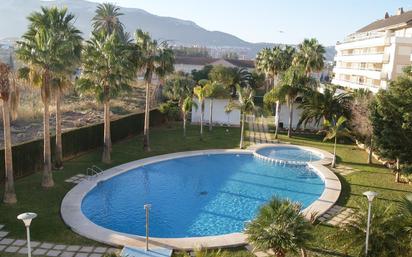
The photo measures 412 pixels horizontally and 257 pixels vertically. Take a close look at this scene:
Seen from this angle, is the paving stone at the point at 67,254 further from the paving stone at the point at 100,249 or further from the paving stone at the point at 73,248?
the paving stone at the point at 100,249

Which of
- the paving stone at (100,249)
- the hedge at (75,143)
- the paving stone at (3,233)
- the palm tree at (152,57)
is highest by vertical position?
the palm tree at (152,57)

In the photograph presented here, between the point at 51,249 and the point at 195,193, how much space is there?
10171 mm

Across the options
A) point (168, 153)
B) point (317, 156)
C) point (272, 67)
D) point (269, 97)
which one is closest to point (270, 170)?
point (317, 156)

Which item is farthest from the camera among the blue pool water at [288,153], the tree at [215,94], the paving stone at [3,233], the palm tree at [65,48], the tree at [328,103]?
the tree at [215,94]

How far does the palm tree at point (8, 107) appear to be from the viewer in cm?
1775

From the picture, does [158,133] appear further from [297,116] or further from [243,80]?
[243,80]

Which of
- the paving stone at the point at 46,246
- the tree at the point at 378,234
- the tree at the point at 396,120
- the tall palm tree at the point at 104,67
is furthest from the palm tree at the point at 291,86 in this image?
the paving stone at the point at 46,246

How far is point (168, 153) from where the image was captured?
3114cm

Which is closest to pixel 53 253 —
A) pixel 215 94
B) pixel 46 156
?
pixel 46 156

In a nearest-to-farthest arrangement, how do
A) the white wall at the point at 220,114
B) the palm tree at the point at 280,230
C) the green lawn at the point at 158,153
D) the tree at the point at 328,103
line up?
the palm tree at the point at 280,230
the green lawn at the point at 158,153
the tree at the point at 328,103
the white wall at the point at 220,114

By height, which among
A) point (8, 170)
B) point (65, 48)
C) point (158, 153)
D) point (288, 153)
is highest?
point (65, 48)

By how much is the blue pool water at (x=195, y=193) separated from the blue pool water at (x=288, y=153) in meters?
2.02

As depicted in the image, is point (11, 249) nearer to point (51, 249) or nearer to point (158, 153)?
point (51, 249)

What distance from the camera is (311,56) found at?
5178 cm
